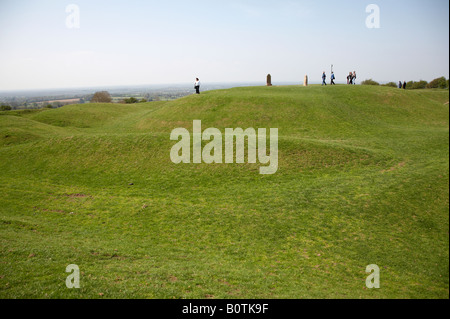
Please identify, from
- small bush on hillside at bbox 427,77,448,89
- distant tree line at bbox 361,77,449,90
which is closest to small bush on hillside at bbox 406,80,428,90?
distant tree line at bbox 361,77,449,90

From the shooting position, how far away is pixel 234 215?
60.0 ft

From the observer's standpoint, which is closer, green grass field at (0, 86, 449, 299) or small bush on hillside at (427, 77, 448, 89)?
green grass field at (0, 86, 449, 299)

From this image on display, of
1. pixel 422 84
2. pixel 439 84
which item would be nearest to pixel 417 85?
pixel 422 84

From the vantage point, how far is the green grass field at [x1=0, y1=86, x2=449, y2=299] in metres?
11.5

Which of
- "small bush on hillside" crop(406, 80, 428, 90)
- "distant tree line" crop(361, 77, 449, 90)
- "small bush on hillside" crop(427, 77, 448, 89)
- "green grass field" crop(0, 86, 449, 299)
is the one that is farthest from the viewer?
"small bush on hillside" crop(406, 80, 428, 90)

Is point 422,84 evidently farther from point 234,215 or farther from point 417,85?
point 234,215

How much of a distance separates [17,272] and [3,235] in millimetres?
5461

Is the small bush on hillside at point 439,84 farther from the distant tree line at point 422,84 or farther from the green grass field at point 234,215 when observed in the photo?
the green grass field at point 234,215

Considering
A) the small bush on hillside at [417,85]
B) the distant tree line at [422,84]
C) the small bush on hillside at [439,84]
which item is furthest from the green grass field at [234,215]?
the small bush on hillside at [417,85]

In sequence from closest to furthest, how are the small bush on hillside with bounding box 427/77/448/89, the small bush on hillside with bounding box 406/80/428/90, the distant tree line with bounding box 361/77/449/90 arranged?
the small bush on hillside with bounding box 427/77/448/89, the distant tree line with bounding box 361/77/449/90, the small bush on hillside with bounding box 406/80/428/90

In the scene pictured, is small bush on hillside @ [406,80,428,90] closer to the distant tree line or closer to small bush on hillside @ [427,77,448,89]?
the distant tree line

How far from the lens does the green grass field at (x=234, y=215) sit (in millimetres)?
11453

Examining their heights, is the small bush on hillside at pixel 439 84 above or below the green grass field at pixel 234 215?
above
